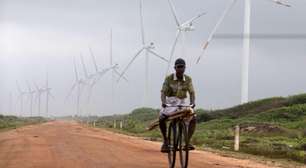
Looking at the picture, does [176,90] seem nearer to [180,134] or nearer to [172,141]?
[180,134]

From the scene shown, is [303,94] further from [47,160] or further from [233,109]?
[47,160]

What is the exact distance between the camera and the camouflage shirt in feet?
38.9

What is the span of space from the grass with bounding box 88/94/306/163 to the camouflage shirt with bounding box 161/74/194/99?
389 inches

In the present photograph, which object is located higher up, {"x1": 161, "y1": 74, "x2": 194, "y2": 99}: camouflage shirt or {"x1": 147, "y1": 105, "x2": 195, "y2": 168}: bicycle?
{"x1": 161, "y1": 74, "x2": 194, "y2": 99}: camouflage shirt

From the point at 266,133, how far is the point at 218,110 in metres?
31.1

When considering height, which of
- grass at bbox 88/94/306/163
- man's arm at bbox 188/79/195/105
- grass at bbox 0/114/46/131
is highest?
man's arm at bbox 188/79/195/105

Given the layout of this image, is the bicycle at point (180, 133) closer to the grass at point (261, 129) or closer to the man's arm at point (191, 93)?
the man's arm at point (191, 93)

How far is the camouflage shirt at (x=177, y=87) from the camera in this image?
38.9ft

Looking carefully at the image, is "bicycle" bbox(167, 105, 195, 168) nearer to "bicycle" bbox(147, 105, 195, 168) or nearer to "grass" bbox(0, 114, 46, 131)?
"bicycle" bbox(147, 105, 195, 168)

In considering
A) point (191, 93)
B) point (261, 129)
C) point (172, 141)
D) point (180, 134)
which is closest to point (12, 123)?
point (261, 129)

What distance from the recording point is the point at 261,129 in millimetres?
42844

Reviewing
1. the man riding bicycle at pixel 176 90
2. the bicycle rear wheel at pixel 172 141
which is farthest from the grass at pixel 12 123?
the man riding bicycle at pixel 176 90

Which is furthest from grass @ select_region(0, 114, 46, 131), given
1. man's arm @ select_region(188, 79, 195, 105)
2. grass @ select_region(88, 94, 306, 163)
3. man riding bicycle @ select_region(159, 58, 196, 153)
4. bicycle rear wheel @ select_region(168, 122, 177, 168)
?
man's arm @ select_region(188, 79, 195, 105)

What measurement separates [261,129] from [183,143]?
105 ft
